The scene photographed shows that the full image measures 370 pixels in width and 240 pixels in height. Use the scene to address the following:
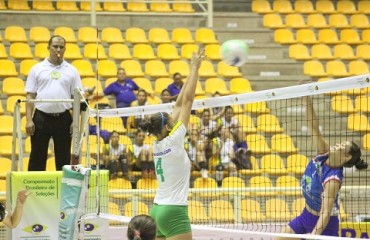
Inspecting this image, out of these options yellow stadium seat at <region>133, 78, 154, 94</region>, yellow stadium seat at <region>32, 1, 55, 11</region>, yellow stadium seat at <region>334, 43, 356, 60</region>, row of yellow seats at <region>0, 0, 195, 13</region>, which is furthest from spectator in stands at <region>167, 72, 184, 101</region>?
yellow stadium seat at <region>334, 43, 356, 60</region>

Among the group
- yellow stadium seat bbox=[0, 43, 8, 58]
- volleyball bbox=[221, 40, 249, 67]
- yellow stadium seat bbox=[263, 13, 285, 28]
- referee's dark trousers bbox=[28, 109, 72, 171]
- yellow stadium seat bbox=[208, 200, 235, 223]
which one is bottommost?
yellow stadium seat bbox=[208, 200, 235, 223]

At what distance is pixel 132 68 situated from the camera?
55.5 ft

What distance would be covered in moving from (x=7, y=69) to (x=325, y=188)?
32.3 ft

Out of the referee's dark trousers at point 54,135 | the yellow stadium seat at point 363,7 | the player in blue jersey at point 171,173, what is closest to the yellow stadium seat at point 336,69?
the yellow stadium seat at point 363,7

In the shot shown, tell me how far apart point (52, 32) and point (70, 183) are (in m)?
10.3

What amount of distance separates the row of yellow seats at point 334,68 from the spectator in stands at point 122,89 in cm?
428

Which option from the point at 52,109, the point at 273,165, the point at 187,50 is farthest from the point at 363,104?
the point at 52,109

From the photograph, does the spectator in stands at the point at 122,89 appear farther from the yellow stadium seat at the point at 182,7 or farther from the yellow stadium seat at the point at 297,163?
the yellow stadium seat at the point at 182,7

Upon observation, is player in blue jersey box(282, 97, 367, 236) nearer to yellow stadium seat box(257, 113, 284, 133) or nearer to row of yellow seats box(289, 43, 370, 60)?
yellow stadium seat box(257, 113, 284, 133)

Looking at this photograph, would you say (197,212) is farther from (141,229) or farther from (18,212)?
(141,229)

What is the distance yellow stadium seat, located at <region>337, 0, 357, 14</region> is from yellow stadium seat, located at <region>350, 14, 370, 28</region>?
371mm

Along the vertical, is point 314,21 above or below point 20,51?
above

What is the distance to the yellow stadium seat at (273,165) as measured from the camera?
14195mm

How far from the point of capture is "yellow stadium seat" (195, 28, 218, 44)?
18.0 m
